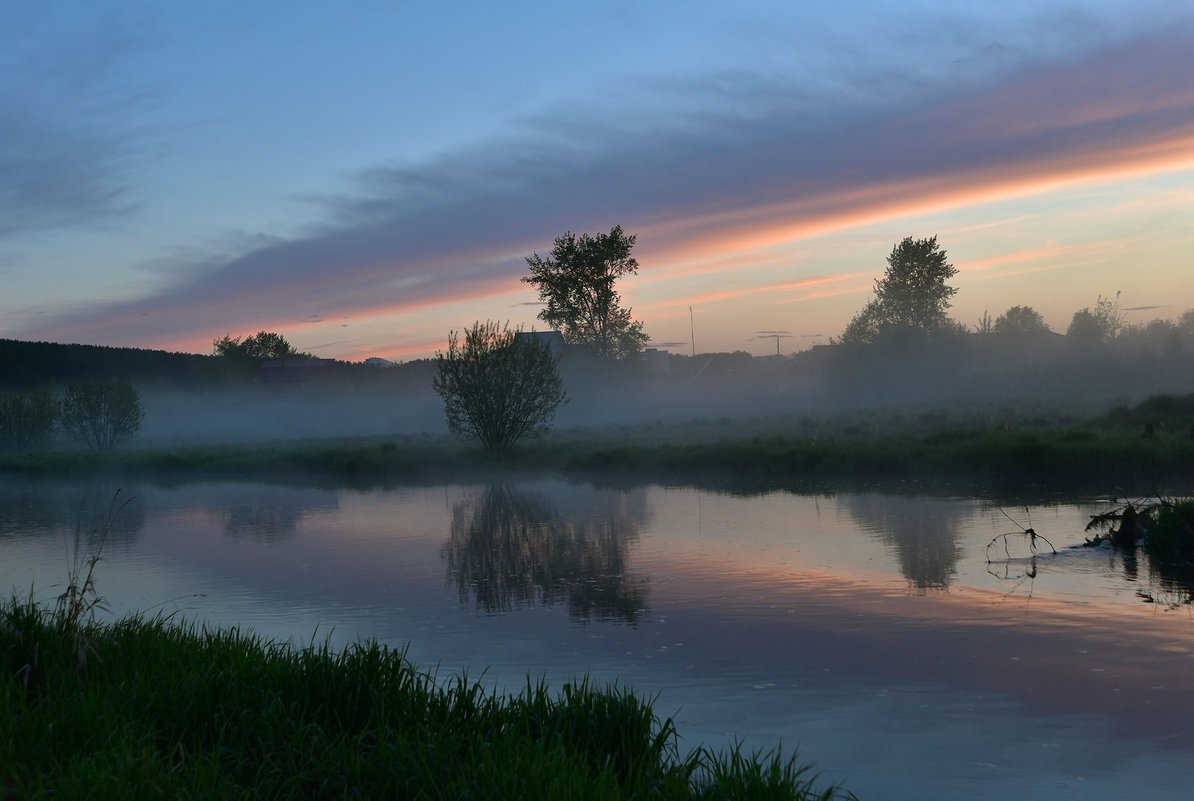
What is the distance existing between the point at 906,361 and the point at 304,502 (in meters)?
50.9

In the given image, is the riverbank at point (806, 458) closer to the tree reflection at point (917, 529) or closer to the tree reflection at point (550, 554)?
the tree reflection at point (917, 529)

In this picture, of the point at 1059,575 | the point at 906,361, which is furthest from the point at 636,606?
the point at 906,361

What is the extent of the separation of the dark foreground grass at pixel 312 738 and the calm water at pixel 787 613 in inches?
45.0

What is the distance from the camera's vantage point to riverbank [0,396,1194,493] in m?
21.8

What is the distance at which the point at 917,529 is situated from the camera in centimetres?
1552

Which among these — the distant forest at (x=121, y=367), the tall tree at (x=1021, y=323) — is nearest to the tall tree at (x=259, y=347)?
the distant forest at (x=121, y=367)

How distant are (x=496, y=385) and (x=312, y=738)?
29248 mm

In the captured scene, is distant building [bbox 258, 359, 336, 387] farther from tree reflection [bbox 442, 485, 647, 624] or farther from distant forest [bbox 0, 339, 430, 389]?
tree reflection [bbox 442, 485, 647, 624]

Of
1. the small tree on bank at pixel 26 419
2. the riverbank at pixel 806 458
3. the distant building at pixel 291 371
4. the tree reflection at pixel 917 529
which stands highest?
the distant building at pixel 291 371

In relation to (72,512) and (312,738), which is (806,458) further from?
(312,738)

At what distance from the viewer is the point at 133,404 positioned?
53.3 m

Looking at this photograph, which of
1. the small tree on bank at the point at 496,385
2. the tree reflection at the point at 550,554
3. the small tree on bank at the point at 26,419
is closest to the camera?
the tree reflection at the point at 550,554

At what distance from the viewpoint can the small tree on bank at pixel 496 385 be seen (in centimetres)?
3431

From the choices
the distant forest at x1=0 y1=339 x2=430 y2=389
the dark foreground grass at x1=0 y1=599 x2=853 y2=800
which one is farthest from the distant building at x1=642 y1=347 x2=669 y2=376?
the dark foreground grass at x1=0 y1=599 x2=853 y2=800
